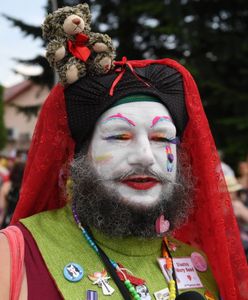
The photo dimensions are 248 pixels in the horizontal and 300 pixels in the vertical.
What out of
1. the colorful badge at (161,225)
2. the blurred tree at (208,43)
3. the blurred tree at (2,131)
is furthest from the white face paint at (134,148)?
the blurred tree at (2,131)

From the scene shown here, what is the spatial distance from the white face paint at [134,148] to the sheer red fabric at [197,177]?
0.56 ft

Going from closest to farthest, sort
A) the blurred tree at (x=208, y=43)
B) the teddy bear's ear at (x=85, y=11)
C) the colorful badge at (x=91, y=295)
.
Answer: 1. the colorful badge at (x=91, y=295)
2. the teddy bear's ear at (x=85, y=11)
3. the blurred tree at (x=208, y=43)

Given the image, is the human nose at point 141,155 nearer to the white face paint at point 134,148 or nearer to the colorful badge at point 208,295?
the white face paint at point 134,148

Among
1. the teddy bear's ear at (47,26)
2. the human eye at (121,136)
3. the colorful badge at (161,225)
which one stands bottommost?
the colorful badge at (161,225)

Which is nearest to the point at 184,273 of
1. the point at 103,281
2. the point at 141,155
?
the point at 103,281

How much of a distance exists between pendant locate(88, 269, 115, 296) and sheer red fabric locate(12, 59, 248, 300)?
411mm

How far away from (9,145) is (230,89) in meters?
29.1

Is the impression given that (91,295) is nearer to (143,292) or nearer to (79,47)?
(143,292)

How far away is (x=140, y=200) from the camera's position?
1866mm

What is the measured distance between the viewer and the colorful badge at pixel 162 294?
6.08ft

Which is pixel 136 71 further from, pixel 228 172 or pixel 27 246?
pixel 228 172

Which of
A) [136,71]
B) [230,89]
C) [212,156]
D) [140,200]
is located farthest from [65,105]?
[230,89]

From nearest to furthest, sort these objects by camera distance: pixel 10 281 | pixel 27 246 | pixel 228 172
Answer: pixel 10 281, pixel 27 246, pixel 228 172

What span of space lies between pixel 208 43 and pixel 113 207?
22.7ft
